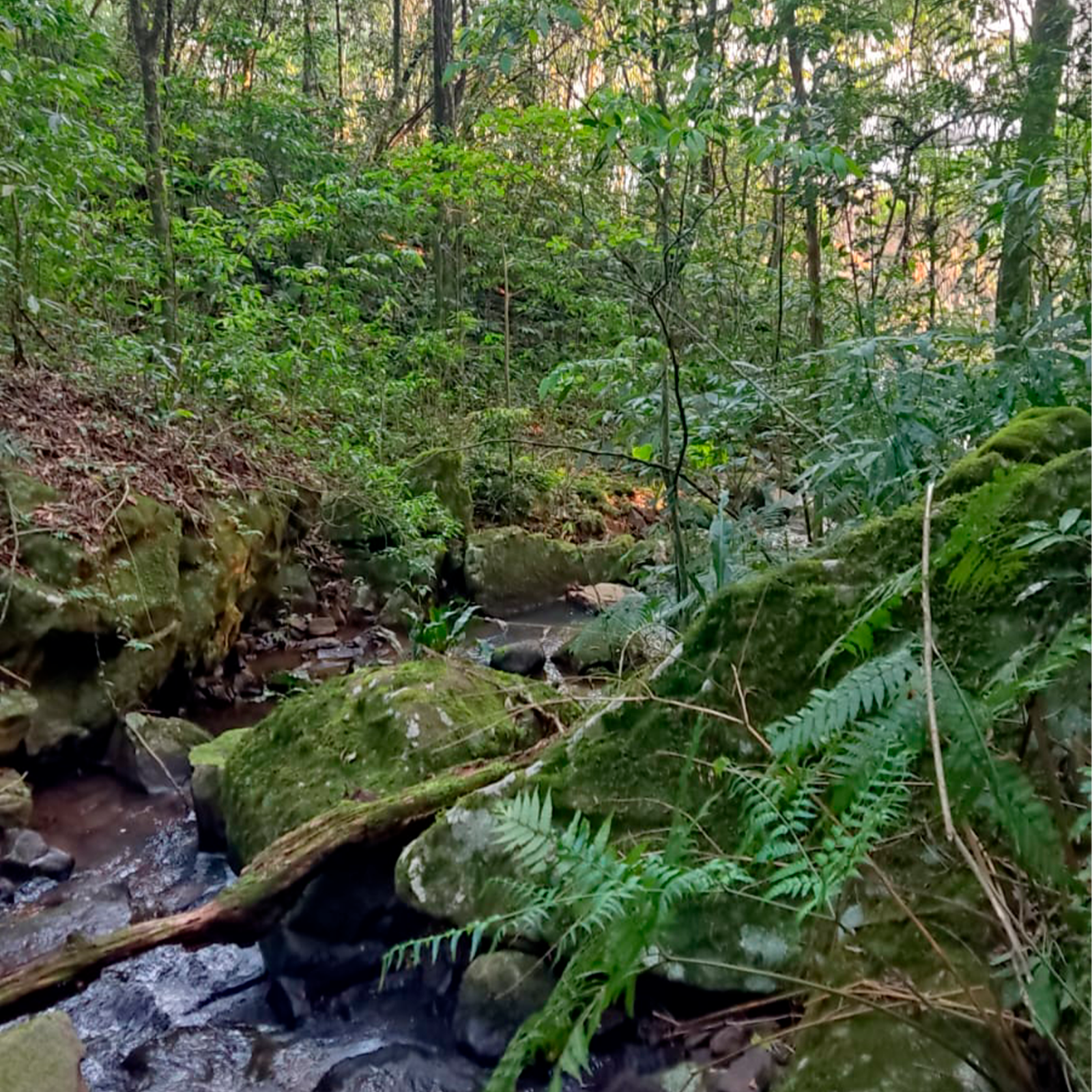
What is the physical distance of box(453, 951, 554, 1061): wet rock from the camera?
245 cm

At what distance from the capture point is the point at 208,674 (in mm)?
5828

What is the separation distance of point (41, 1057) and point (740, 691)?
2160 millimetres

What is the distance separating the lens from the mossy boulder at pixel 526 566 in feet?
29.1

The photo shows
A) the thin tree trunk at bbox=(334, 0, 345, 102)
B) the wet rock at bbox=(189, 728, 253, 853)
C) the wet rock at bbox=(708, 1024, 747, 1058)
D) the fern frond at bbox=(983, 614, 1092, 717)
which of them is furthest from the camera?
the thin tree trunk at bbox=(334, 0, 345, 102)

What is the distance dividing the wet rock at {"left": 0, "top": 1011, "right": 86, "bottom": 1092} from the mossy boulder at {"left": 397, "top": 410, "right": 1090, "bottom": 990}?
102 centimetres

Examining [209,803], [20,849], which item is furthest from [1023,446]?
[20,849]

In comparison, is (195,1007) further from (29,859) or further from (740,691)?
(740,691)

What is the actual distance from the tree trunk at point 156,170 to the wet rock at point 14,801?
3.78m

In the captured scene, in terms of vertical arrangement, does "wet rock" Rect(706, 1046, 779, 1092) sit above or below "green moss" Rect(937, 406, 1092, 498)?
below

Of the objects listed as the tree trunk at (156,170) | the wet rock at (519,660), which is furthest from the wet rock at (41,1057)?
the tree trunk at (156,170)

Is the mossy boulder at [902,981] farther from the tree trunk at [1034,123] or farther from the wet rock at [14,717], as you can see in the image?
the wet rock at [14,717]

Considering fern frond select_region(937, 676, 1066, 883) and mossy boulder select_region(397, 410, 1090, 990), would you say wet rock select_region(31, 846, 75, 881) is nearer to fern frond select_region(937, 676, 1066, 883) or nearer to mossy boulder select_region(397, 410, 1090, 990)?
mossy boulder select_region(397, 410, 1090, 990)

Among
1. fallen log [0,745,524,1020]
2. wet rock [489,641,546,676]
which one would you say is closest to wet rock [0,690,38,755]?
fallen log [0,745,524,1020]

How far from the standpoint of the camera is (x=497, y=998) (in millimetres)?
2479
